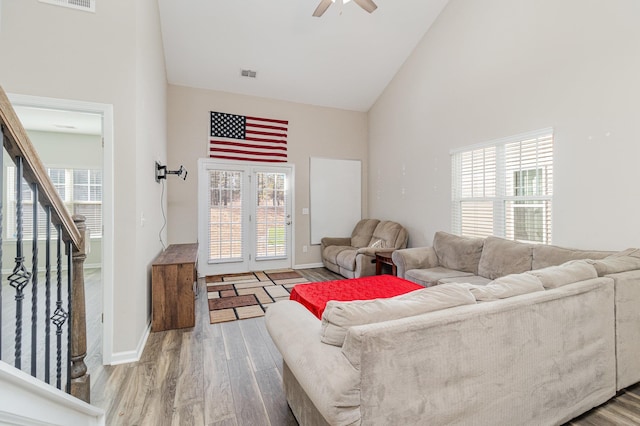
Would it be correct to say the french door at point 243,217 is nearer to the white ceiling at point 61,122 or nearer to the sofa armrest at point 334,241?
the sofa armrest at point 334,241

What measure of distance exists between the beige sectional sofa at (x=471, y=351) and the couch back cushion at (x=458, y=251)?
5.58 ft

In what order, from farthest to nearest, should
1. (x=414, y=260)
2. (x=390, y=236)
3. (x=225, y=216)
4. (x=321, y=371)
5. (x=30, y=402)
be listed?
(x=225, y=216), (x=390, y=236), (x=414, y=260), (x=321, y=371), (x=30, y=402)

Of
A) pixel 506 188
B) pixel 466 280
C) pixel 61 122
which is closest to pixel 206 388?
pixel 466 280

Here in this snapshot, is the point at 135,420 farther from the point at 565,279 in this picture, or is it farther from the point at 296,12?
the point at 296,12

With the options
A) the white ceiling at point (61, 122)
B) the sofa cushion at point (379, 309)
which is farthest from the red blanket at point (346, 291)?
the white ceiling at point (61, 122)

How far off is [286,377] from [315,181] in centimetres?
458

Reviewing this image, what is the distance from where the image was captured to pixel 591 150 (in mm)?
3051

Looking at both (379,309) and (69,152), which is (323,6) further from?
(69,152)

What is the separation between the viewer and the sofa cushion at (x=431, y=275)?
3.67 metres

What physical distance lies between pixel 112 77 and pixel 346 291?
2710 mm

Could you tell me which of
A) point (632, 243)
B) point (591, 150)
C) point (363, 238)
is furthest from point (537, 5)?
point (363, 238)

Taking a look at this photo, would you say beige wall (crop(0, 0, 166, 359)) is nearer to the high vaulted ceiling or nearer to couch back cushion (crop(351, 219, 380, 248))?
the high vaulted ceiling

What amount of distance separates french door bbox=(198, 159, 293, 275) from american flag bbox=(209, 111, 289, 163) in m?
0.18

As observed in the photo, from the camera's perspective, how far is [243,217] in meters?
5.80
